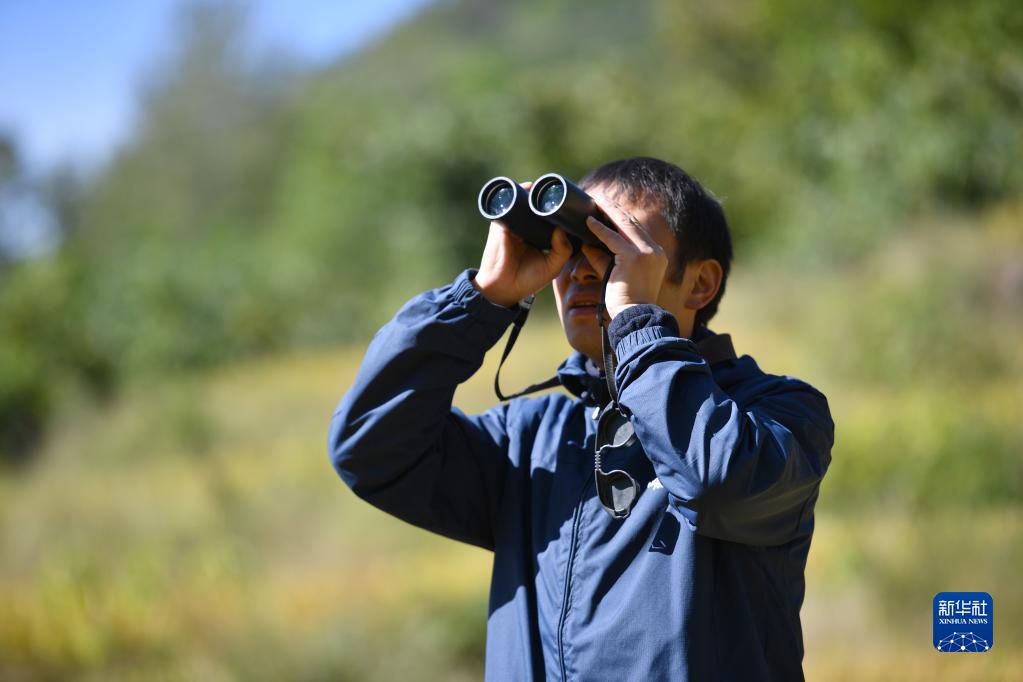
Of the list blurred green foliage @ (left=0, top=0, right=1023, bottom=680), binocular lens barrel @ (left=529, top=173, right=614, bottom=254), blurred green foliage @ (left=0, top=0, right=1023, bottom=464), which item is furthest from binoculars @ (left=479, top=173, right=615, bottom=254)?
blurred green foliage @ (left=0, top=0, right=1023, bottom=464)

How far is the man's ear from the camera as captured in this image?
203 cm

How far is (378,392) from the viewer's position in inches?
75.5

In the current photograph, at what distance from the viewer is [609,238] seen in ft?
5.93

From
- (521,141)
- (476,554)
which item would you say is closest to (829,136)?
(521,141)

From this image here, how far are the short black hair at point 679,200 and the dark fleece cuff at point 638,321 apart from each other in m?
0.25

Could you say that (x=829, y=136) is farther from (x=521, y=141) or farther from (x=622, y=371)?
(x=622, y=371)

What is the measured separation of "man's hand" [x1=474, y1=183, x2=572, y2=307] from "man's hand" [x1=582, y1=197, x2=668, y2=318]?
136mm

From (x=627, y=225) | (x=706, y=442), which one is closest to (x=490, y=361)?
(x=627, y=225)

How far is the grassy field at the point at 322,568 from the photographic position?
15.8ft

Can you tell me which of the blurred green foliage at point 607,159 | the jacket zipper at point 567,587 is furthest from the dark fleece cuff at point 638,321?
the blurred green foliage at point 607,159

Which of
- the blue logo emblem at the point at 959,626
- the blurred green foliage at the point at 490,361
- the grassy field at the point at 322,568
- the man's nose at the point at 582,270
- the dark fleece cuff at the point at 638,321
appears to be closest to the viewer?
the dark fleece cuff at the point at 638,321

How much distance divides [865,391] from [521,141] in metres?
11.0

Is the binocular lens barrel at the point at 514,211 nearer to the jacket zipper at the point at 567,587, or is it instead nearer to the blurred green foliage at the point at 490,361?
the jacket zipper at the point at 567,587

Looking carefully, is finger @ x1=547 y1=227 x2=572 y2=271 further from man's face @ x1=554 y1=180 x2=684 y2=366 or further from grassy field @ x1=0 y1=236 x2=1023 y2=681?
grassy field @ x1=0 y1=236 x2=1023 y2=681
